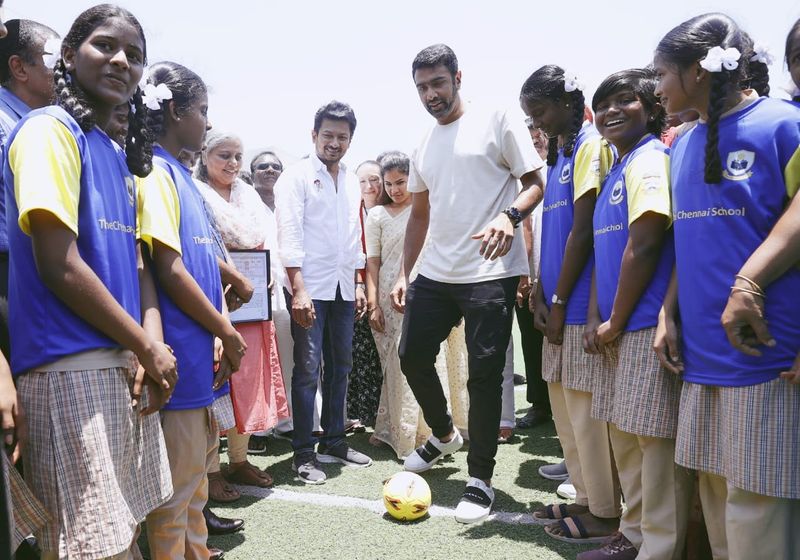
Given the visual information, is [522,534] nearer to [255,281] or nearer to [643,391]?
[643,391]

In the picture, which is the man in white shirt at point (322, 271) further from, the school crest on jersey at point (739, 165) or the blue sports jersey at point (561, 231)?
the school crest on jersey at point (739, 165)

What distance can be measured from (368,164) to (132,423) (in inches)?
214

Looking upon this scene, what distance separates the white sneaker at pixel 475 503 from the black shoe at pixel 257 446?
2.17 meters

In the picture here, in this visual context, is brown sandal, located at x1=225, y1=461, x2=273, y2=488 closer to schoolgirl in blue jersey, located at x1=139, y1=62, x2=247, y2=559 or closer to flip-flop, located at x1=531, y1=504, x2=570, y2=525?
schoolgirl in blue jersey, located at x1=139, y1=62, x2=247, y2=559

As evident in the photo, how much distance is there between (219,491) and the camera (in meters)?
4.02

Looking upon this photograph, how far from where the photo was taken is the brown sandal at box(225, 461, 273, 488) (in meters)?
4.30

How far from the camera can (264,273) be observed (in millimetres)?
4414

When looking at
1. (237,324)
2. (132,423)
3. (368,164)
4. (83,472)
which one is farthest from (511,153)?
(368,164)

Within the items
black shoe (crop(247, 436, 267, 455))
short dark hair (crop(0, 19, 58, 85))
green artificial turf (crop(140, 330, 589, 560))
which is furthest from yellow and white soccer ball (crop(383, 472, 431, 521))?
short dark hair (crop(0, 19, 58, 85))

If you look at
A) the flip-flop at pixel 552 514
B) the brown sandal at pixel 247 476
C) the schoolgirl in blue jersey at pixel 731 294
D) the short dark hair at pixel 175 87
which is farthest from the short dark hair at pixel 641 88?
the brown sandal at pixel 247 476

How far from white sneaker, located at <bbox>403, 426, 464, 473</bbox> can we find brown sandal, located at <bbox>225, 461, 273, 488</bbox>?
96cm

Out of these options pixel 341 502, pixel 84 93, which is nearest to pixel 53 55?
pixel 84 93

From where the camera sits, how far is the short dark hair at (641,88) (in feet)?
10.2

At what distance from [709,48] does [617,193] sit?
0.74 meters
